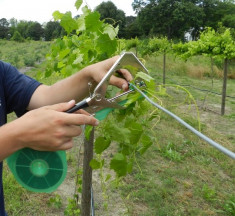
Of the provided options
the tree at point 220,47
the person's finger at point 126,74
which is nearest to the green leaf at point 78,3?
the person's finger at point 126,74

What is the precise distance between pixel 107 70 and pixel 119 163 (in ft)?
1.28

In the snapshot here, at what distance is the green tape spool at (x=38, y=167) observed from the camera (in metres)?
0.83

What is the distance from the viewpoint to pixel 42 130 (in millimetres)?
694

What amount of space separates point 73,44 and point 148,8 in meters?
40.6

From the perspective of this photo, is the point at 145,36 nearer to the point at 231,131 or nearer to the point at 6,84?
the point at 231,131

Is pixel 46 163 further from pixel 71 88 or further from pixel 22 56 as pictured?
pixel 22 56

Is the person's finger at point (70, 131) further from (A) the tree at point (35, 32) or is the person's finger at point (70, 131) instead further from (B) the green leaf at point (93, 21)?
(A) the tree at point (35, 32)

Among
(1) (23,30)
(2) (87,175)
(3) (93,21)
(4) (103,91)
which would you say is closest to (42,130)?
(4) (103,91)

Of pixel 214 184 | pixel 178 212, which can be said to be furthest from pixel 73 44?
pixel 214 184

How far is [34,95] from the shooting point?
49.8 inches

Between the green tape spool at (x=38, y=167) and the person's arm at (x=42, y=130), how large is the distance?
10 centimetres

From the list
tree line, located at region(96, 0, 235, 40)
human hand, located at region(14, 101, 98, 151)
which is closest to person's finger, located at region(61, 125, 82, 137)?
human hand, located at region(14, 101, 98, 151)

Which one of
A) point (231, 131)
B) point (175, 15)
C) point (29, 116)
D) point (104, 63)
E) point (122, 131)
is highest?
point (175, 15)

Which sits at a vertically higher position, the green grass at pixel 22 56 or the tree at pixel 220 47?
the tree at pixel 220 47
